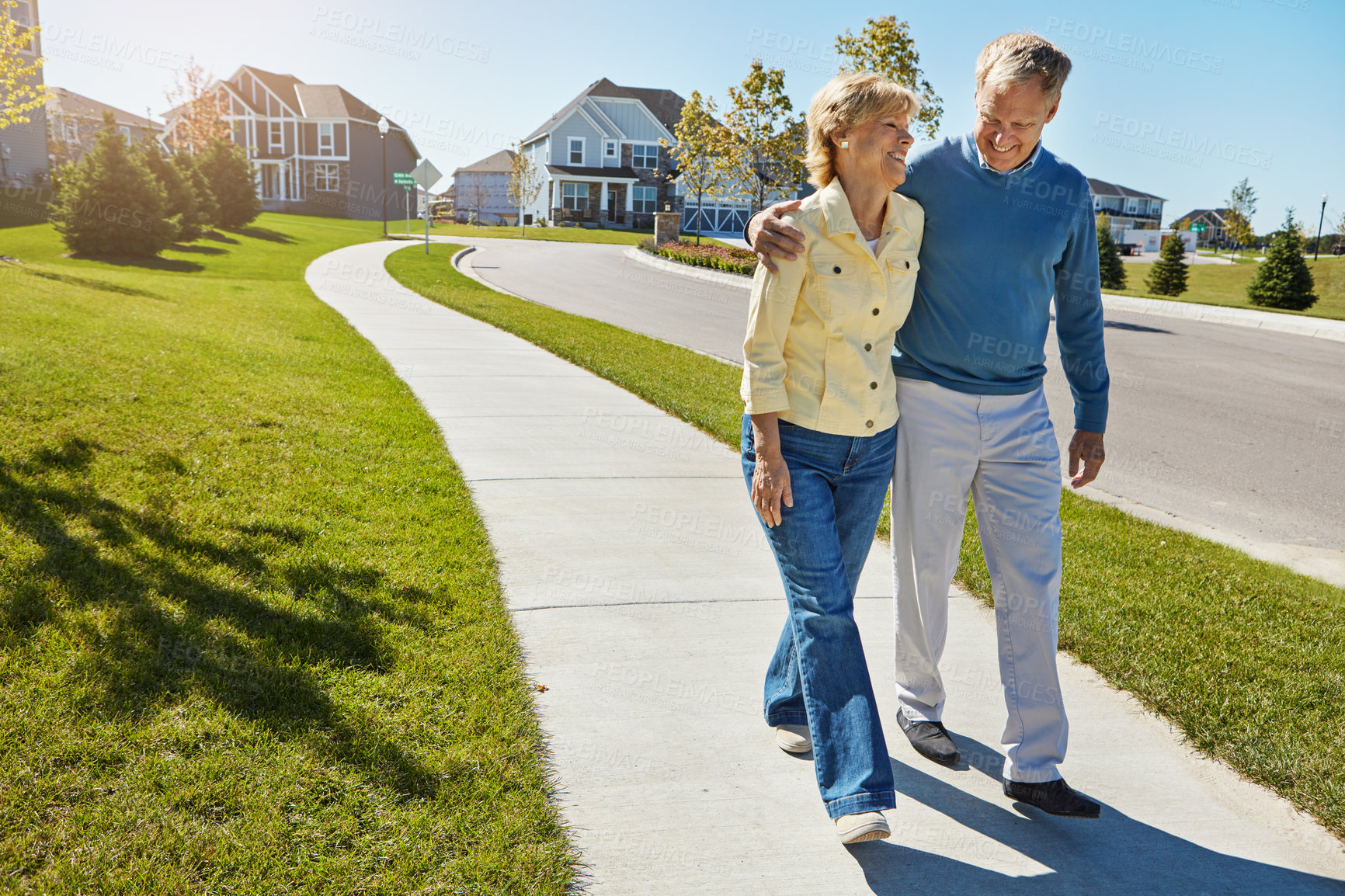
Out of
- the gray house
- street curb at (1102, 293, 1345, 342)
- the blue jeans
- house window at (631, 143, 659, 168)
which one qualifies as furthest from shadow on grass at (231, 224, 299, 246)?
the blue jeans

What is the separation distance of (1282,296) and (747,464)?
2962cm

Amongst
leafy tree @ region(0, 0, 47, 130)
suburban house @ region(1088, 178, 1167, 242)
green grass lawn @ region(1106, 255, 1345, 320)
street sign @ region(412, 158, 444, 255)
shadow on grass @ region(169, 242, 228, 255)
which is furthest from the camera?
suburban house @ region(1088, 178, 1167, 242)

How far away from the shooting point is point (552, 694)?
333 cm

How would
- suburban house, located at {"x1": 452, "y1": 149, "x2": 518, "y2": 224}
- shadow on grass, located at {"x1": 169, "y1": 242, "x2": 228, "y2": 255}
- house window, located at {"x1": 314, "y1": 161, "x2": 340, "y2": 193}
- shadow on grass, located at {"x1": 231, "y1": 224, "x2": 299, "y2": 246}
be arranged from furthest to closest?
suburban house, located at {"x1": 452, "y1": 149, "x2": 518, "y2": 224}, house window, located at {"x1": 314, "y1": 161, "x2": 340, "y2": 193}, shadow on grass, located at {"x1": 231, "y1": 224, "x2": 299, "y2": 246}, shadow on grass, located at {"x1": 169, "y1": 242, "x2": 228, "y2": 255}

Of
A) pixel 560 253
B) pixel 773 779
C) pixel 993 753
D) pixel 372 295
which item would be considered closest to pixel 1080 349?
pixel 993 753

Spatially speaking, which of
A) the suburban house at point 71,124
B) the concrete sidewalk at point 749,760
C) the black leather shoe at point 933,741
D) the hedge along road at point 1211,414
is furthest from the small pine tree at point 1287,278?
the suburban house at point 71,124

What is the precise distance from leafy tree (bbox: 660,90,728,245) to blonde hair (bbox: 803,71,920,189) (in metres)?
28.2

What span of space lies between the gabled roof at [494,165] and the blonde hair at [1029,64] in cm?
7135

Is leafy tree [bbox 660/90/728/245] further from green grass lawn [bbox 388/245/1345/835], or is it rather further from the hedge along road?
green grass lawn [bbox 388/245/1345/835]

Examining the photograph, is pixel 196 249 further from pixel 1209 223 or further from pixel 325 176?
pixel 1209 223

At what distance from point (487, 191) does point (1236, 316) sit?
61712mm

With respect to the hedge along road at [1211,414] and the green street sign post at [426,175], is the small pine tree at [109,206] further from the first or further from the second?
the hedge along road at [1211,414]

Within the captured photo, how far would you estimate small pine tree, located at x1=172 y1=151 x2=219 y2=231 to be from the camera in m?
30.0

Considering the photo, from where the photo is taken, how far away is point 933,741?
3.05 metres
